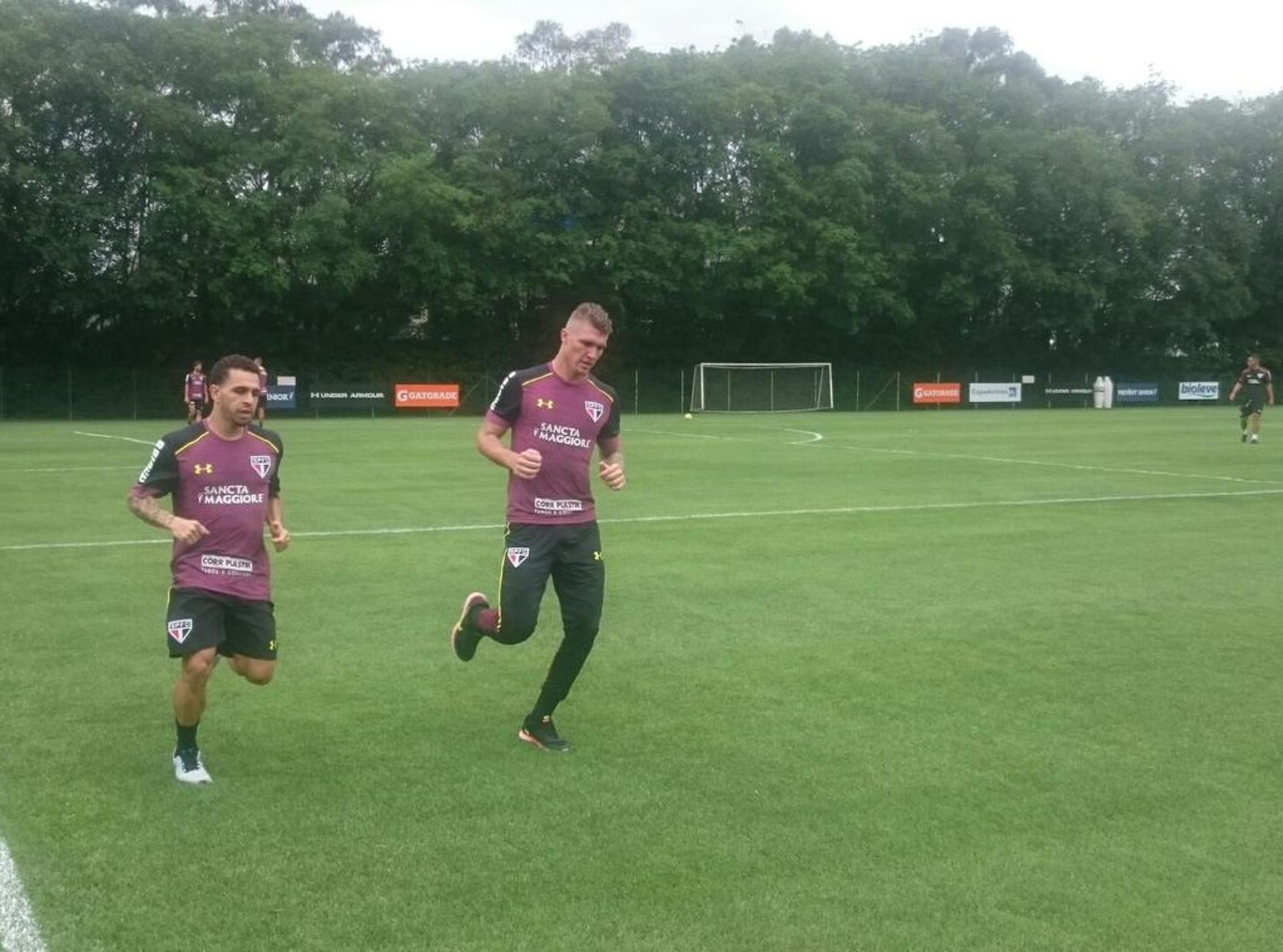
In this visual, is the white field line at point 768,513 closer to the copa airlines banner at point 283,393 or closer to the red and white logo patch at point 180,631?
the red and white logo patch at point 180,631

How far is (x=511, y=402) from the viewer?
20.5 ft

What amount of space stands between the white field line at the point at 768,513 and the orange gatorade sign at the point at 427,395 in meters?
33.7

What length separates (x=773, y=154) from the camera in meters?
53.6

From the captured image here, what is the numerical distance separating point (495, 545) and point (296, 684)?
17.8 feet

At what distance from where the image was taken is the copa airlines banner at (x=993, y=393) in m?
57.4

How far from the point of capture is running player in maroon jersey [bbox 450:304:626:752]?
612cm

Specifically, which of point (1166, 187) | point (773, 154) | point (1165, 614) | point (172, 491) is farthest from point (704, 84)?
point (172, 491)

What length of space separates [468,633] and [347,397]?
41803 mm

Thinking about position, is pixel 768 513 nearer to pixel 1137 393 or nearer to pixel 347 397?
pixel 347 397

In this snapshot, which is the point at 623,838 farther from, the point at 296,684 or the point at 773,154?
the point at 773,154

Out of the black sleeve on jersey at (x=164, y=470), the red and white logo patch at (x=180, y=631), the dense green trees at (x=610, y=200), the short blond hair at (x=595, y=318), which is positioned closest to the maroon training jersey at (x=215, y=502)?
the black sleeve on jersey at (x=164, y=470)

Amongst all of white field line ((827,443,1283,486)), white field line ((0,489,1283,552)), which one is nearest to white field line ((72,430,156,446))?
white field line ((827,443,1283,486))

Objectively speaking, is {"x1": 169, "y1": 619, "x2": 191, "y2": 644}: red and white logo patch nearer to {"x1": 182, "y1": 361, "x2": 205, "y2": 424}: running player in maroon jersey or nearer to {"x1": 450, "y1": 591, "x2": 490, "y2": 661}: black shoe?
{"x1": 450, "y1": 591, "x2": 490, "y2": 661}: black shoe

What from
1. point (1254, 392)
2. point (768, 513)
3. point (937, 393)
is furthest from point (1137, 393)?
point (768, 513)
